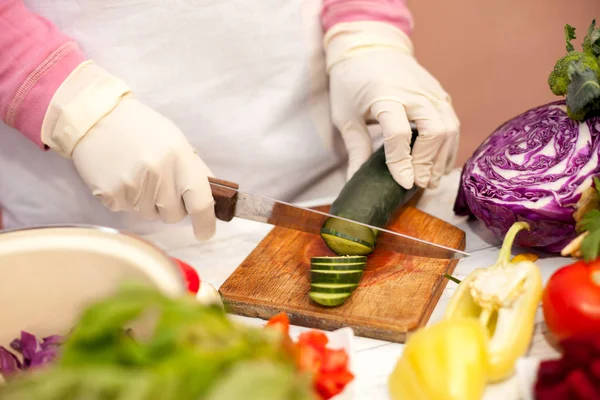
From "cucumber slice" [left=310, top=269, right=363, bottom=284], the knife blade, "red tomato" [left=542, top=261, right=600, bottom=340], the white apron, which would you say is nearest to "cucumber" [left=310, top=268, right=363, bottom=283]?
"cucumber slice" [left=310, top=269, right=363, bottom=284]

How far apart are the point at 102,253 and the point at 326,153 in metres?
0.90

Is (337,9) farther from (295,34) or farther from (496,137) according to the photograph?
(496,137)

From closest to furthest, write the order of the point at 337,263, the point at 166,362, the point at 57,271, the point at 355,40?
the point at 166,362, the point at 57,271, the point at 337,263, the point at 355,40

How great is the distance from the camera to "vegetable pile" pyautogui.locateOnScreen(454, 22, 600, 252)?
104cm

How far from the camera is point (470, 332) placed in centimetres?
78

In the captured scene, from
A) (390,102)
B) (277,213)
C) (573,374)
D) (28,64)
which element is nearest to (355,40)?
(390,102)

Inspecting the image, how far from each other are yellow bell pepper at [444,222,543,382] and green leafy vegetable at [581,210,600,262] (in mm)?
76

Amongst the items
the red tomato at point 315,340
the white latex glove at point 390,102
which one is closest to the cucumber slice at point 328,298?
the red tomato at point 315,340

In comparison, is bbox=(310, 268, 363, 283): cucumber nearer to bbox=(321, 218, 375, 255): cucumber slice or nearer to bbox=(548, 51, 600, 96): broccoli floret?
bbox=(321, 218, 375, 255): cucumber slice

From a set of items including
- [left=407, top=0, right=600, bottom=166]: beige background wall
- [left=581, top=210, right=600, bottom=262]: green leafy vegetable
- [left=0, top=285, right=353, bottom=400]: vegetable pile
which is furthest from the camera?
[left=407, top=0, right=600, bottom=166]: beige background wall

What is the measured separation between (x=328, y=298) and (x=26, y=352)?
492mm

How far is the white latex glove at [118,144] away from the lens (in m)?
1.17

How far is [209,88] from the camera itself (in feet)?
4.60

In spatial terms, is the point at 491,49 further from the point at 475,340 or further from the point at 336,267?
the point at 475,340
